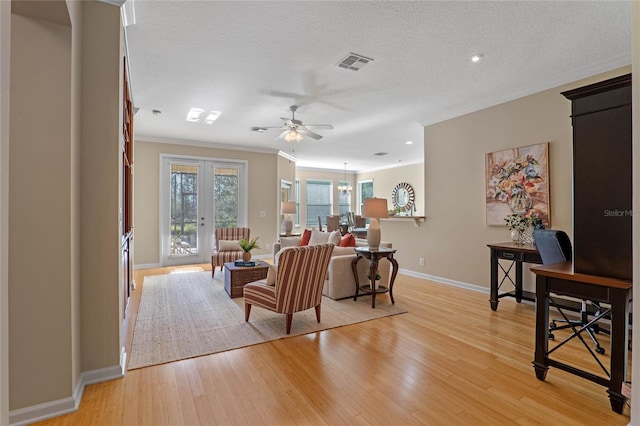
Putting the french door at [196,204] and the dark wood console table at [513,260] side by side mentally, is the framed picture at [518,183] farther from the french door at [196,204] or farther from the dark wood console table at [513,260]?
the french door at [196,204]

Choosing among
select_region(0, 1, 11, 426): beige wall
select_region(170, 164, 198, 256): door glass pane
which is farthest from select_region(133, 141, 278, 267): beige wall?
select_region(0, 1, 11, 426): beige wall

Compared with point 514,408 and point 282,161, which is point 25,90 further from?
point 282,161

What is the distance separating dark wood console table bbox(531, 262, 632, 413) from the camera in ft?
6.21

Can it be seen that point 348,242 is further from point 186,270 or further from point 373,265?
point 186,270

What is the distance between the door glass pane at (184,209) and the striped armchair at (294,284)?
434 centimetres

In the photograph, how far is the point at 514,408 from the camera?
1948 millimetres

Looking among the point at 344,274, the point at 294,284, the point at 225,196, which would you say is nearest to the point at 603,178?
the point at 294,284

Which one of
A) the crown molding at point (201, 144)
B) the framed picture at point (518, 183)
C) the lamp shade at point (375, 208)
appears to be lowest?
the lamp shade at point (375, 208)

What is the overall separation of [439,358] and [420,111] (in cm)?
375

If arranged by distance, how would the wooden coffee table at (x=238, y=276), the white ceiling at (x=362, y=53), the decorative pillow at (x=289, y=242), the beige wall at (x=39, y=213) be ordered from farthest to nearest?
the decorative pillow at (x=289, y=242) → the wooden coffee table at (x=238, y=276) → the white ceiling at (x=362, y=53) → the beige wall at (x=39, y=213)

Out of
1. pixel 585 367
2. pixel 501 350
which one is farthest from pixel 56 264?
pixel 585 367

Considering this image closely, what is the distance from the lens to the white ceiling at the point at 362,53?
253cm

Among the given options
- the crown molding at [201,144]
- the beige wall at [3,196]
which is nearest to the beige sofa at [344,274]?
the beige wall at [3,196]

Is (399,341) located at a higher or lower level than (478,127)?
lower
